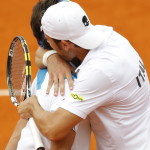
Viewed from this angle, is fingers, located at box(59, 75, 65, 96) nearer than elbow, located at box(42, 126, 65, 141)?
No

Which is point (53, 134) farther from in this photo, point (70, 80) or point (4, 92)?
point (4, 92)

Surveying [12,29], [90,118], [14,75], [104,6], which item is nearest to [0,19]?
[12,29]

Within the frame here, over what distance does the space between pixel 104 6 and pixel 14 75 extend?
14.6 feet

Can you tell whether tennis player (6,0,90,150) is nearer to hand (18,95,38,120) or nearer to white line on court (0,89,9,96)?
hand (18,95,38,120)

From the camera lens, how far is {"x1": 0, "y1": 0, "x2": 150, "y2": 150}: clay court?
30.2 feet

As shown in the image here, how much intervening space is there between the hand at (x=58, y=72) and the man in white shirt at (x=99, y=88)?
84 mm

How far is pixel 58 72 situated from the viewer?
4980 mm

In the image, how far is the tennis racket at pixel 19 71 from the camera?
539 centimetres

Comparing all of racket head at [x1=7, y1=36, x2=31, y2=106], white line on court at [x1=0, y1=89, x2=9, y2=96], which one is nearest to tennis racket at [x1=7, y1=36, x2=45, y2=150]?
racket head at [x1=7, y1=36, x2=31, y2=106]

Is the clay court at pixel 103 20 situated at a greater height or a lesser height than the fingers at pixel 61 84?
lesser

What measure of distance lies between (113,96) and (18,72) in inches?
58.0

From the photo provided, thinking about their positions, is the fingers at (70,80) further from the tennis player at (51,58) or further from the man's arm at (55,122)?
the man's arm at (55,122)

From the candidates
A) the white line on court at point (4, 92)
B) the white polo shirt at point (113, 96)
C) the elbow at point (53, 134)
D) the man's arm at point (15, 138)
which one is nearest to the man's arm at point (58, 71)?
the white polo shirt at point (113, 96)

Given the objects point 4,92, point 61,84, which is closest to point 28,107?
point 61,84
